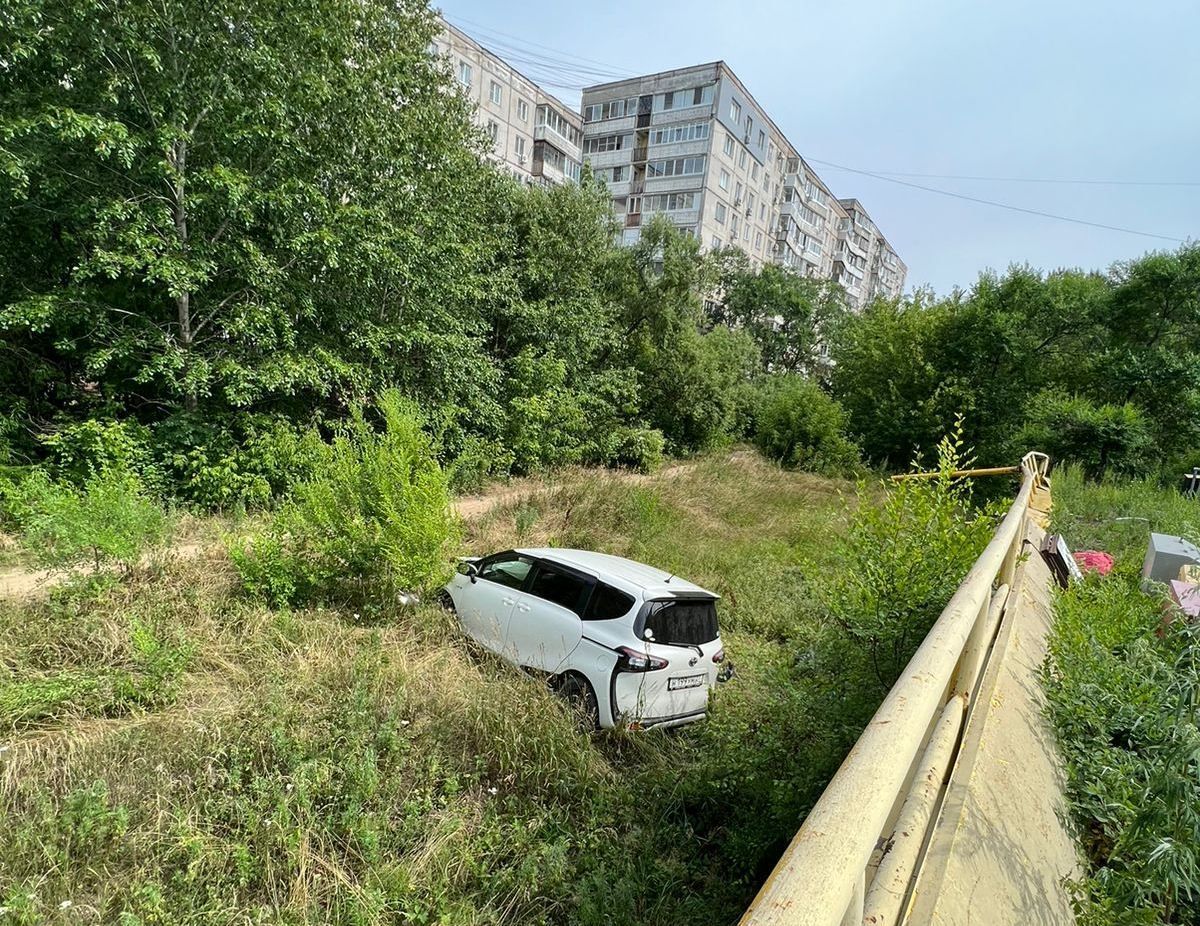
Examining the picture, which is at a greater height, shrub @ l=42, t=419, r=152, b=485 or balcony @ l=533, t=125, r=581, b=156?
balcony @ l=533, t=125, r=581, b=156

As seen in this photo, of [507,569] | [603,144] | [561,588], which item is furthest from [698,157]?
[561,588]

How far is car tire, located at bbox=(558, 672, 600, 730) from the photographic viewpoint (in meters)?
4.85

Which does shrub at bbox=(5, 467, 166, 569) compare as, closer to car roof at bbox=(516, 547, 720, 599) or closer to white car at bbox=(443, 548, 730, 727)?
white car at bbox=(443, 548, 730, 727)

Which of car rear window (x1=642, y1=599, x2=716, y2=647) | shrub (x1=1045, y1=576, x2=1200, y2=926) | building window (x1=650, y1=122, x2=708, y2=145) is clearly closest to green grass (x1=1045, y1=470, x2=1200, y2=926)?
shrub (x1=1045, y1=576, x2=1200, y2=926)

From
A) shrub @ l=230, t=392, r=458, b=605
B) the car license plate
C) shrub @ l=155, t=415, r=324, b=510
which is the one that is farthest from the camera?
shrub @ l=155, t=415, r=324, b=510

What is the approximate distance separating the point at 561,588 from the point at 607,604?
643 mm

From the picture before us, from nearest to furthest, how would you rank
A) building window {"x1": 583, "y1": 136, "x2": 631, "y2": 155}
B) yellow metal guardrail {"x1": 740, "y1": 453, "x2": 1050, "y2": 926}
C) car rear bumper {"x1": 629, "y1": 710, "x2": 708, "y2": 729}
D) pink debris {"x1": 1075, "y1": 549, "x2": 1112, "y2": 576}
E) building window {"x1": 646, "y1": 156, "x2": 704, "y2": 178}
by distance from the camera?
yellow metal guardrail {"x1": 740, "y1": 453, "x2": 1050, "y2": 926} → car rear bumper {"x1": 629, "y1": 710, "x2": 708, "y2": 729} → pink debris {"x1": 1075, "y1": 549, "x2": 1112, "y2": 576} → building window {"x1": 646, "y1": 156, "x2": 704, "y2": 178} → building window {"x1": 583, "y1": 136, "x2": 631, "y2": 155}

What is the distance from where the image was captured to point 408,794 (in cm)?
369

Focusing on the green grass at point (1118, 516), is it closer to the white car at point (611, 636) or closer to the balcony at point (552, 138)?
the white car at point (611, 636)

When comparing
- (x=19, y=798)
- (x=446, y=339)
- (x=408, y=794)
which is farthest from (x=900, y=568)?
(x=446, y=339)

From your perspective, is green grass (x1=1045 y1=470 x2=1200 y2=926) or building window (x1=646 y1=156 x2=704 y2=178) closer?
green grass (x1=1045 y1=470 x2=1200 y2=926)

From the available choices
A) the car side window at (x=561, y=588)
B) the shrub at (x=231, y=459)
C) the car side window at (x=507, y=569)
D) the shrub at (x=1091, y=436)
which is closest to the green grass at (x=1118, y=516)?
the shrub at (x=1091, y=436)

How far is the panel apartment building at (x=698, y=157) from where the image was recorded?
3656 cm

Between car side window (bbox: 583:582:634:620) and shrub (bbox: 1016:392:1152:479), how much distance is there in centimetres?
1620
